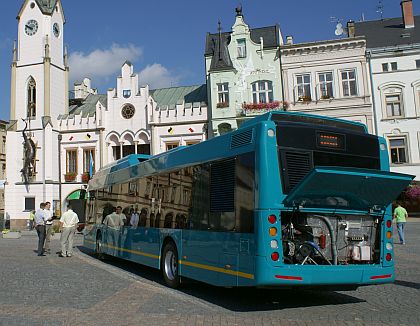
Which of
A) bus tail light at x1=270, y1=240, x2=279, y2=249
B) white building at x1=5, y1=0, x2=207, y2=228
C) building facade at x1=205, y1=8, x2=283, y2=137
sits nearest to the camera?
bus tail light at x1=270, y1=240, x2=279, y2=249

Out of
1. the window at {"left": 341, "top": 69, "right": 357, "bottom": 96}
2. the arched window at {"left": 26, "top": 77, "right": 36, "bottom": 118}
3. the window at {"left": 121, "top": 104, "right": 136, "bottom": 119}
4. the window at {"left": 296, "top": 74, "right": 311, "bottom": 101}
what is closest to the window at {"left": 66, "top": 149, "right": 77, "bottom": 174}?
the arched window at {"left": 26, "top": 77, "right": 36, "bottom": 118}

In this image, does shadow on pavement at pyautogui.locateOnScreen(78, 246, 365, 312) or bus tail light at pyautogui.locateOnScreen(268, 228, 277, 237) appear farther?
shadow on pavement at pyautogui.locateOnScreen(78, 246, 365, 312)

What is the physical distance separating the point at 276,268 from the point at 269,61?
2879 cm

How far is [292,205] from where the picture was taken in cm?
700

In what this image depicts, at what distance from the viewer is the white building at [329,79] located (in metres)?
32.0

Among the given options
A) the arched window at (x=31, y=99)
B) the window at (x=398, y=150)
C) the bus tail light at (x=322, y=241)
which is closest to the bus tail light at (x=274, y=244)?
the bus tail light at (x=322, y=241)

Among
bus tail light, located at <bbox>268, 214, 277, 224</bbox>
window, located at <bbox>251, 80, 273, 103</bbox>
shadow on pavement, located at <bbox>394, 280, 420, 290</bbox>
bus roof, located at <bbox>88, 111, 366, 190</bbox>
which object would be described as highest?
window, located at <bbox>251, 80, 273, 103</bbox>

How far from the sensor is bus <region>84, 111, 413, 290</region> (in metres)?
6.88

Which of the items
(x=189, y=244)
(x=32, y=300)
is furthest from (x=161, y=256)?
(x=32, y=300)

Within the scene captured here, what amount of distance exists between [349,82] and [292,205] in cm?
2759

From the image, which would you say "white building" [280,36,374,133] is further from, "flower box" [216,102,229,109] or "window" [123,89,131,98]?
"window" [123,89,131,98]

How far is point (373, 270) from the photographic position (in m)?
7.50

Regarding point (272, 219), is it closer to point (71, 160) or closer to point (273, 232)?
point (273, 232)

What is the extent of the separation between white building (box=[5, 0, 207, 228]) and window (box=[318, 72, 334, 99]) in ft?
30.4
